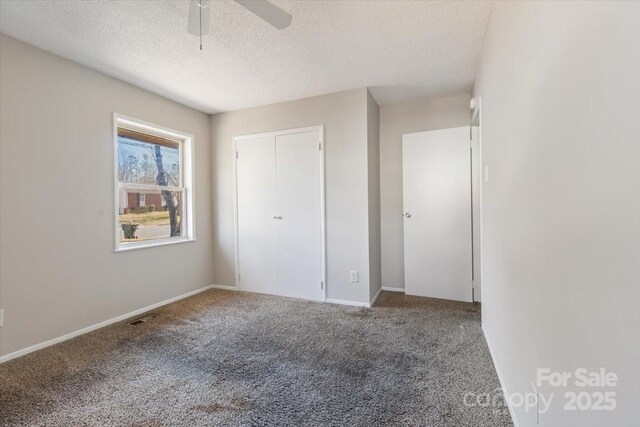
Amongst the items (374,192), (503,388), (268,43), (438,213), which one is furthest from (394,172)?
(503,388)

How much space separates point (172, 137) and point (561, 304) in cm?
405

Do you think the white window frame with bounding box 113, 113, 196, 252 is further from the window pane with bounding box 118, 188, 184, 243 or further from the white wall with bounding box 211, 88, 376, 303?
the white wall with bounding box 211, 88, 376, 303

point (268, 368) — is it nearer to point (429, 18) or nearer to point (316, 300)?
point (316, 300)

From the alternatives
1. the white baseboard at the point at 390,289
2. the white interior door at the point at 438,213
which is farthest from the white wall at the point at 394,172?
the white interior door at the point at 438,213

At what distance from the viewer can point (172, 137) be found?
365cm

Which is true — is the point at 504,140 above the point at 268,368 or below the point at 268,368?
above

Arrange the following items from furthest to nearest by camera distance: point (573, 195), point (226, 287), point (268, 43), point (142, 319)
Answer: point (226, 287), point (142, 319), point (268, 43), point (573, 195)

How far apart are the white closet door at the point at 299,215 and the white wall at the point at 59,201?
1567 millimetres

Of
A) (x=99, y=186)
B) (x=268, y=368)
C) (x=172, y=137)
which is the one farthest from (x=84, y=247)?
(x=268, y=368)

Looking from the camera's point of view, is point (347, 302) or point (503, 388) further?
point (347, 302)

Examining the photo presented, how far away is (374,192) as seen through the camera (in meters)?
3.60

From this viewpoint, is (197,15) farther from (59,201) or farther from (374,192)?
(374,192)

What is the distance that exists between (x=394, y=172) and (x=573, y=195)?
313 cm

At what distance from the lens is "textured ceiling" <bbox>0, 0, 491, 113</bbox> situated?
194 centimetres
